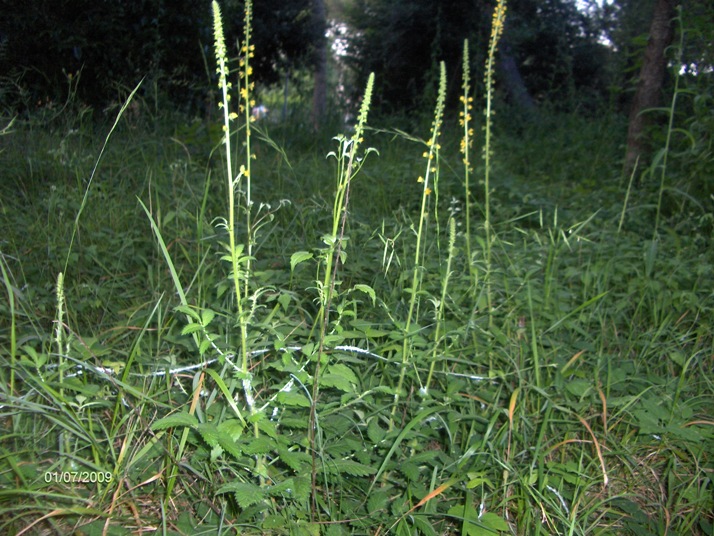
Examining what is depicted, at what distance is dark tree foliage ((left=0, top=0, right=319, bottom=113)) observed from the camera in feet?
16.2

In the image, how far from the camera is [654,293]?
2877 mm

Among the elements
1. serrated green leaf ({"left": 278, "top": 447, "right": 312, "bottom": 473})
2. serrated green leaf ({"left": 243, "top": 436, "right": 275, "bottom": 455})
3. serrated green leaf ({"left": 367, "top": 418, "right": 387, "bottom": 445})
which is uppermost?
serrated green leaf ({"left": 243, "top": 436, "right": 275, "bottom": 455})

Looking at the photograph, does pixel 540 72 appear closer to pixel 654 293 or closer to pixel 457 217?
pixel 457 217

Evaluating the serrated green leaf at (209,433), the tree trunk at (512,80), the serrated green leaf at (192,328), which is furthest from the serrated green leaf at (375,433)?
the tree trunk at (512,80)

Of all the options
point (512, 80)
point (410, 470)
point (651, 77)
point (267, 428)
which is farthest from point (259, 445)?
point (512, 80)

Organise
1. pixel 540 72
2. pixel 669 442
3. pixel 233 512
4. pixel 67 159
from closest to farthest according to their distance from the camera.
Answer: pixel 233 512 < pixel 669 442 < pixel 67 159 < pixel 540 72

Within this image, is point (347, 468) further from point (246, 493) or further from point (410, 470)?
point (246, 493)

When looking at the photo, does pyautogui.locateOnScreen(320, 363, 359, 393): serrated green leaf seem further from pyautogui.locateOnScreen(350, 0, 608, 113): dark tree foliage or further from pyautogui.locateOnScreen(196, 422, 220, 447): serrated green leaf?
pyautogui.locateOnScreen(350, 0, 608, 113): dark tree foliage

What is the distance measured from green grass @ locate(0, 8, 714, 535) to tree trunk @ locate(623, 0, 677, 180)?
1.51 m

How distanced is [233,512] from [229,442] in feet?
0.92

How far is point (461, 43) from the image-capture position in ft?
26.9

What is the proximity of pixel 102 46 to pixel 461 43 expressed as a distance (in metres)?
4.59

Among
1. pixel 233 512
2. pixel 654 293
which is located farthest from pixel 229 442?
pixel 654 293

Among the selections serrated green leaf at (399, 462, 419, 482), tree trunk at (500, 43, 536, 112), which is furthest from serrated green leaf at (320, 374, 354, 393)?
tree trunk at (500, 43, 536, 112)
